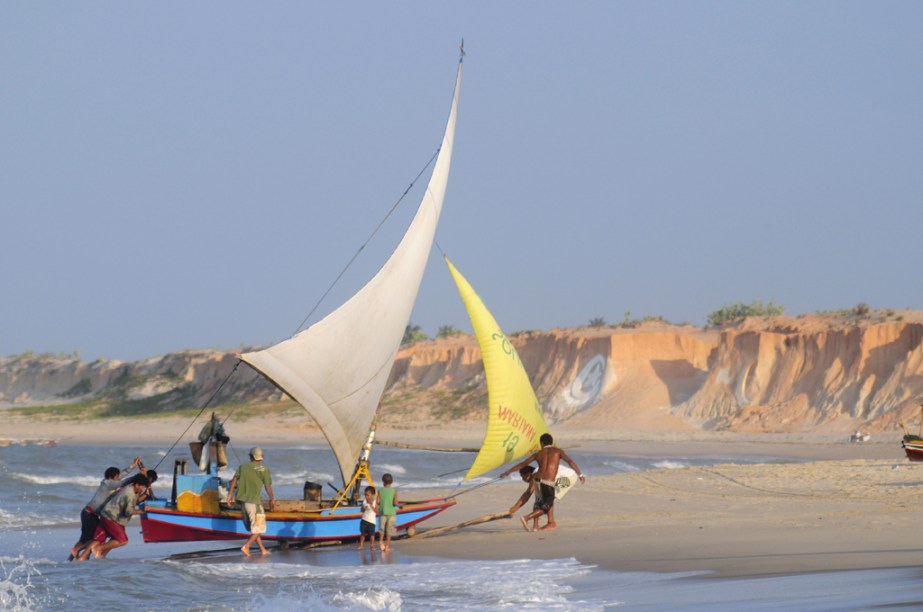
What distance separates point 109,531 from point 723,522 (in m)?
7.76

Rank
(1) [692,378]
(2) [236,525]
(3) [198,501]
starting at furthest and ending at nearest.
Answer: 1. (1) [692,378]
2. (3) [198,501]
3. (2) [236,525]

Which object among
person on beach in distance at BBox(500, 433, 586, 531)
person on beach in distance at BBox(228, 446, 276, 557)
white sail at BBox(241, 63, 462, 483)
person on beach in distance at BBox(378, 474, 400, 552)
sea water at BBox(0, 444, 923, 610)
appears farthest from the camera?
person on beach in distance at BBox(500, 433, 586, 531)

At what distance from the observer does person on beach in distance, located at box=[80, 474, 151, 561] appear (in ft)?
47.5

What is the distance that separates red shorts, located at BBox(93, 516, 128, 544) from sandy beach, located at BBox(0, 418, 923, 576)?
3.63m

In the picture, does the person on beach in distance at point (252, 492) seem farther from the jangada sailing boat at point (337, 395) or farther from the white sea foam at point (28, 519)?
the white sea foam at point (28, 519)

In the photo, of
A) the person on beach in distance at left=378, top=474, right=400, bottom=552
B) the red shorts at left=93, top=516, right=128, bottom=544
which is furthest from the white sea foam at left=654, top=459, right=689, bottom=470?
the red shorts at left=93, top=516, right=128, bottom=544

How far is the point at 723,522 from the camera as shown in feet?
54.7

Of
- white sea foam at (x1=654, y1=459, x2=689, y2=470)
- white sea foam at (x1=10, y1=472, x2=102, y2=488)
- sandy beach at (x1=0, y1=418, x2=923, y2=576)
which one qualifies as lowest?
sandy beach at (x1=0, y1=418, x2=923, y2=576)

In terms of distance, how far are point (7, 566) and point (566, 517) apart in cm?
783

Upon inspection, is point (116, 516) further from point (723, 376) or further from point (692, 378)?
point (692, 378)

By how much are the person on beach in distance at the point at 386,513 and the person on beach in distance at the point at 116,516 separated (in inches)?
113

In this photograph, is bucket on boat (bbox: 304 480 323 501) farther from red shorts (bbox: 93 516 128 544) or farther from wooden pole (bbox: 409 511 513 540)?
red shorts (bbox: 93 516 128 544)

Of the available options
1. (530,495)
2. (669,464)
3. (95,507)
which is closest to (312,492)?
(530,495)

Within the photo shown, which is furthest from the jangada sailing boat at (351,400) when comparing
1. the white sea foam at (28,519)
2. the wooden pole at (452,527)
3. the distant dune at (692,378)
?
the distant dune at (692,378)
